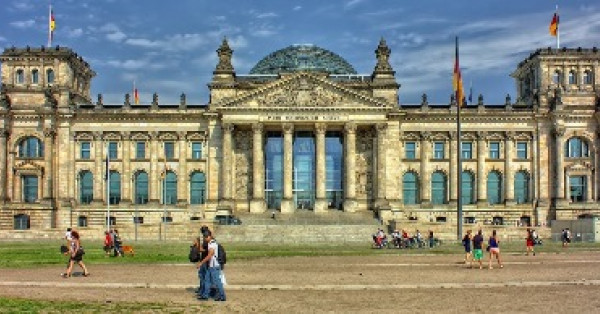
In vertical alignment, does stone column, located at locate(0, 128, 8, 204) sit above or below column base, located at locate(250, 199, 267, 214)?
above

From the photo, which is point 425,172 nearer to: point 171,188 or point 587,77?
point 587,77

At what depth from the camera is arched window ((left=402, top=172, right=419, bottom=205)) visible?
96.6 m

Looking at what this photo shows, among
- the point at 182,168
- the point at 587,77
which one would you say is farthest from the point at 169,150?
the point at 587,77

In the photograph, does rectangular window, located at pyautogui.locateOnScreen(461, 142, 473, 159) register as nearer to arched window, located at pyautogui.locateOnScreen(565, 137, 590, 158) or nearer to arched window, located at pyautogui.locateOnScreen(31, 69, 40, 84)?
arched window, located at pyautogui.locateOnScreen(565, 137, 590, 158)

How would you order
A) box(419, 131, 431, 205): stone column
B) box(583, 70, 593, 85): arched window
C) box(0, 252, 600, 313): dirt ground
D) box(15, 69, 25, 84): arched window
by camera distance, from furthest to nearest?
box(583, 70, 593, 85): arched window, box(15, 69, 25, 84): arched window, box(419, 131, 431, 205): stone column, box(0, 252, 600, 313): dirt ground

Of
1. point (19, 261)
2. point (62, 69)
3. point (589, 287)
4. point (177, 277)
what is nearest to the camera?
point (589, 287)

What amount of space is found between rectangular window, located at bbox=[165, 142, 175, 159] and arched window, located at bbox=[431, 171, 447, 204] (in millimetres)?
31885

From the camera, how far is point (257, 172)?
91.1 m

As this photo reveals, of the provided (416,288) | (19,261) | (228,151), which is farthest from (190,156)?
(416,288)

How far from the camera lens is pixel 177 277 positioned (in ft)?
112

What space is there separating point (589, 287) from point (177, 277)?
55.3 ft

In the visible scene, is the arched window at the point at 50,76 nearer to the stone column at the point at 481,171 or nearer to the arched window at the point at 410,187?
the arched window at the point at 410,187

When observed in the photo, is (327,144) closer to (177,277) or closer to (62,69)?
(62,69)

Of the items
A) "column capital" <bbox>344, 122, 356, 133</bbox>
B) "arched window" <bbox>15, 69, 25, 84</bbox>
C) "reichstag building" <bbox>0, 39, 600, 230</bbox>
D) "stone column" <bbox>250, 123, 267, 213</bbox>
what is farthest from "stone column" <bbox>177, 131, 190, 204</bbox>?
"arched window" <bbox>15, 69, 25, 84</bbox>
